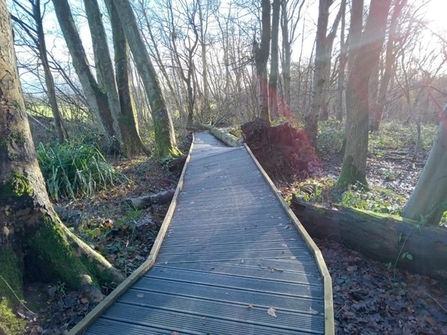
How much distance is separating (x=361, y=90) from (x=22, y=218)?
6.48 m

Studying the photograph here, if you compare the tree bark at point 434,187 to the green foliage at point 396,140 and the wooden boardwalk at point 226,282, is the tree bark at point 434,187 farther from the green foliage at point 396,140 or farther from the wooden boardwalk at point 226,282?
the green foliage at point 396,140

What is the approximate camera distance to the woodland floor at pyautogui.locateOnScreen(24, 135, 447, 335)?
253 centimetres

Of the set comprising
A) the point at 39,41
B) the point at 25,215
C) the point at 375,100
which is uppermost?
the point at 39,41

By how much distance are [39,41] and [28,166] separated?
8261 millimetres

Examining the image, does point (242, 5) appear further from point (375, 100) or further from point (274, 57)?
point (375, 100)

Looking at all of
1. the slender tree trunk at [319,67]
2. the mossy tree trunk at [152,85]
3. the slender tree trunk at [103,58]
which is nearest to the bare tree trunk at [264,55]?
the slender tree trunk at [319,67]

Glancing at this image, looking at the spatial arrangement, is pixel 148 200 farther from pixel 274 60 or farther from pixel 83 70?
pixel 274 60

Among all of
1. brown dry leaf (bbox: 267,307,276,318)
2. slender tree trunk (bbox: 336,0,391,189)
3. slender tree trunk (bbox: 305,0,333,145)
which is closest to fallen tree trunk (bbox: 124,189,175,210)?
brown dry leaf (bbox: 267,307,276,318)

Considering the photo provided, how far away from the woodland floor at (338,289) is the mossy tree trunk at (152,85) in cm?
342

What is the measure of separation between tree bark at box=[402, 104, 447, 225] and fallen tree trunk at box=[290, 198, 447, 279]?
294 millimetres

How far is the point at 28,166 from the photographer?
2.54m

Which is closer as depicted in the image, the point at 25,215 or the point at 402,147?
the point at 25,215

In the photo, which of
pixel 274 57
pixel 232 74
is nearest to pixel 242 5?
pixel 274 57

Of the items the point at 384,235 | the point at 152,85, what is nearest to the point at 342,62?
the point at 152,85
